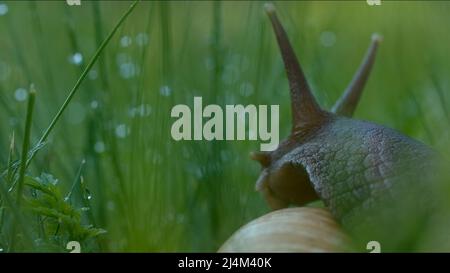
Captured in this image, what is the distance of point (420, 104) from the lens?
0.94 m

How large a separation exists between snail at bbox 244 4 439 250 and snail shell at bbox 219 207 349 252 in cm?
2

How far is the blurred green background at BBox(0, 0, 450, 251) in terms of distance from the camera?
2.48ft

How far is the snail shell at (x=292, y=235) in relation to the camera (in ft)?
1.97

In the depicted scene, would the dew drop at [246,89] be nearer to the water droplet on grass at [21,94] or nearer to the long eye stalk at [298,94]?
the long eye stalk at [298,94]

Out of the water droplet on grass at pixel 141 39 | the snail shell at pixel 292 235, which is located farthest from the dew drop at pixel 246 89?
the snail shell at pixel 292 235

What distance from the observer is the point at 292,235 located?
0.60 meters

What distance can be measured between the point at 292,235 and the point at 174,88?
276 mm

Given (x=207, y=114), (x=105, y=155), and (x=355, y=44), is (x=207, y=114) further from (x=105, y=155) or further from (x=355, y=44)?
(x=355, y=44)

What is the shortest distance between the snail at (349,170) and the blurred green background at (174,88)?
0.12 ft

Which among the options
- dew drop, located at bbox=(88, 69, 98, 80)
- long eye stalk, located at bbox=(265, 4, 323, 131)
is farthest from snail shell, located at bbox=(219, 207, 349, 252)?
dew drop, located at bbox=(88, 69, 98, 80)

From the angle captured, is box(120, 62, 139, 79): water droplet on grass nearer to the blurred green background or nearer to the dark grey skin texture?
the blurred green background

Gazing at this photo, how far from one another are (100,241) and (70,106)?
218 millimetres

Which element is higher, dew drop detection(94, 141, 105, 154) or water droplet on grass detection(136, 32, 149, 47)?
water droplet on grass detection(136, 32, 149, 47)
